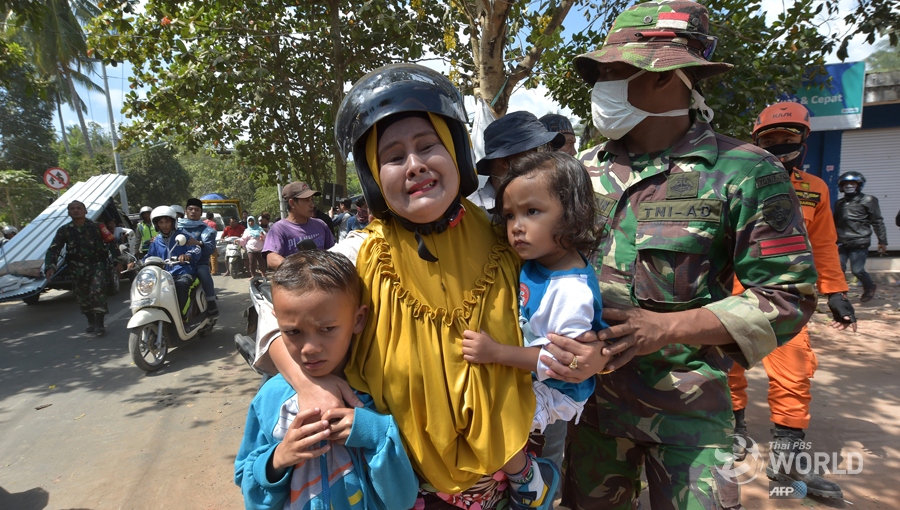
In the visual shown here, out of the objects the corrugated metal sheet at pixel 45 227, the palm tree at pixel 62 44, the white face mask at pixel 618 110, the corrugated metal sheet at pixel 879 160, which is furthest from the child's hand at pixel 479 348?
the palm tree at pixel 62 44

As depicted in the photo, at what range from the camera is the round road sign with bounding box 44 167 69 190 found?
1147 centimetres

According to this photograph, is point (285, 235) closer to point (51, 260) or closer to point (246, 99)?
point (51, 260)

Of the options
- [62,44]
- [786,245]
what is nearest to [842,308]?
[786,245]

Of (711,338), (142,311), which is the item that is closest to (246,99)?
(142,311)

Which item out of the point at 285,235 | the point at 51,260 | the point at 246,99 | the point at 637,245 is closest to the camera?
the point at 637,245

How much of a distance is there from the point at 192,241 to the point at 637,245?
19.8ft

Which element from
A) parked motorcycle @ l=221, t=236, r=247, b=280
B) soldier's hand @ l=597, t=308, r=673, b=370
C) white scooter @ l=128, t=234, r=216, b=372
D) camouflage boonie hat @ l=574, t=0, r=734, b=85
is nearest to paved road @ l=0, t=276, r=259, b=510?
white scooter @ l=128, t=234, r=216, b=372

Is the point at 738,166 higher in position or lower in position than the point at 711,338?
higher

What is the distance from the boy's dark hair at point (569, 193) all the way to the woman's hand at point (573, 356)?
280mm

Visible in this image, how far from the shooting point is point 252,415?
4.29 ft

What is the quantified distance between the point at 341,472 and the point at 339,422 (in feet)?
0.52

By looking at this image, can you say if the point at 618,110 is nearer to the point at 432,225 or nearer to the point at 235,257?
the point at 432,225

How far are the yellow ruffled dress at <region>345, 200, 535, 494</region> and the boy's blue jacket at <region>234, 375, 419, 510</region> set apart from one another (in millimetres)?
57

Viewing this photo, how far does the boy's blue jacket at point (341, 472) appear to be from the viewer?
1.17 m
